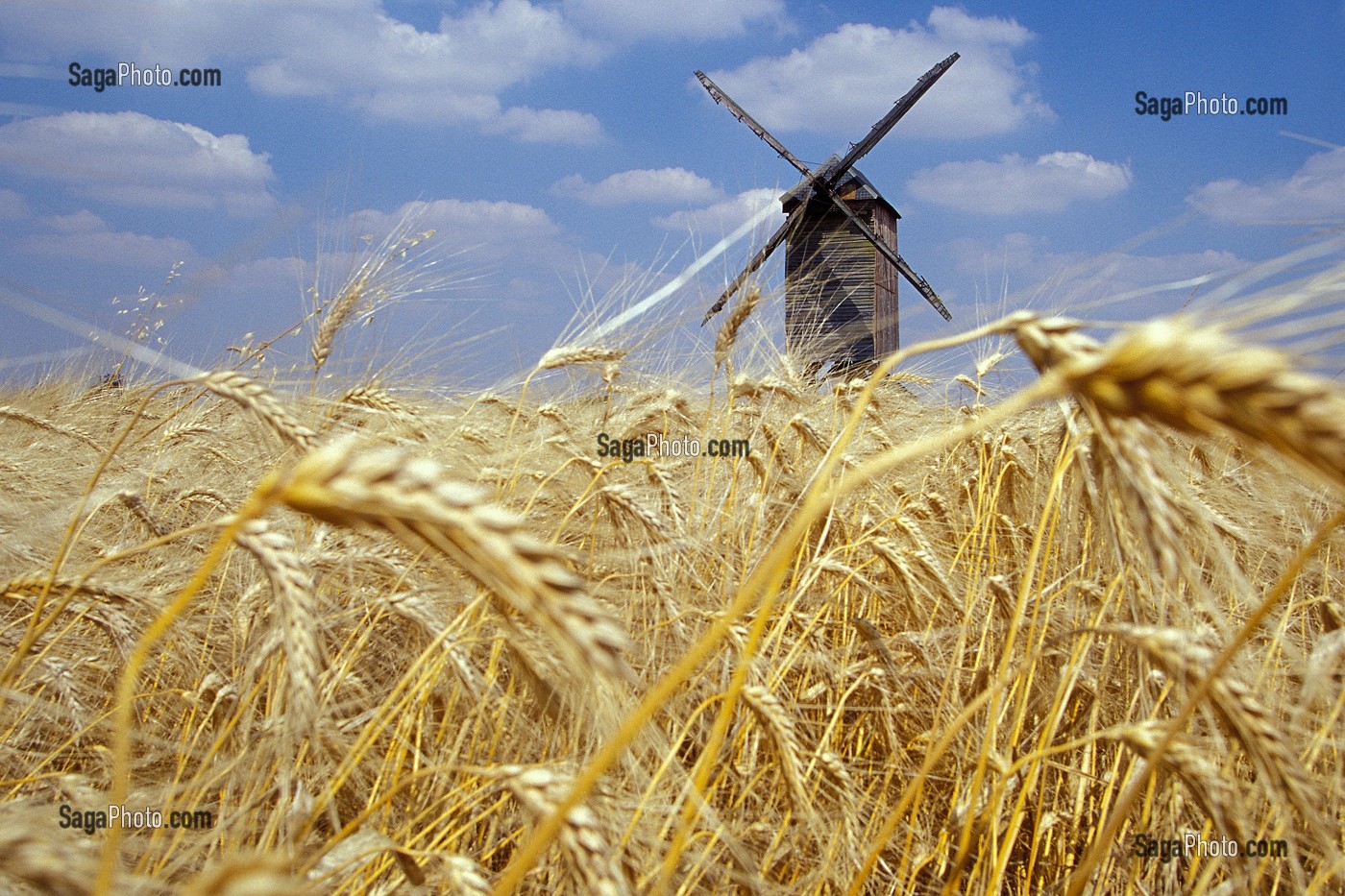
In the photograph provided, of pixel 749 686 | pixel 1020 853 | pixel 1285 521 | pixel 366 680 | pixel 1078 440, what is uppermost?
pixel 1078 440

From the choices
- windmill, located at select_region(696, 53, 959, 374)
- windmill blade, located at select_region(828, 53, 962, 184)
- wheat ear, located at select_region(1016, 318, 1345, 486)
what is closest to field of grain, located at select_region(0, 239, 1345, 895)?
wheat ear, located at select_region(1016, 318, 1345, 486)

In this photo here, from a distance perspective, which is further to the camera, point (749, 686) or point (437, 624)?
point (437, 624)

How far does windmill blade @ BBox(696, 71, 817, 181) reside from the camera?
18812mm

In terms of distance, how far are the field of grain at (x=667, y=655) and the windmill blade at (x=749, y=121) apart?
16772 millimetres

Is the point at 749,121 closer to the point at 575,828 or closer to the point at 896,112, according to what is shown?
the point at 896,112

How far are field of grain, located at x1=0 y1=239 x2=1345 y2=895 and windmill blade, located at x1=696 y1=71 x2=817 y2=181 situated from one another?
16772 mm

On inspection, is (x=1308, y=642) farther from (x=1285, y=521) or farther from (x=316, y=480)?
(x=316, y=480)

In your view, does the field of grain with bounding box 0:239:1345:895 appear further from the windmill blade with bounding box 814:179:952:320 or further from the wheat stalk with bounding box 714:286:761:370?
the windmill blade with bounding box 814:179:952:320

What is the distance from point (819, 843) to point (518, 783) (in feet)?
2.34

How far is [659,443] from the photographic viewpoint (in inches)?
120

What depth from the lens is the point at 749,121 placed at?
1928cm

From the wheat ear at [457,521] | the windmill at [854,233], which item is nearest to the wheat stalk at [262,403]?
the wheat ear at [457,521]

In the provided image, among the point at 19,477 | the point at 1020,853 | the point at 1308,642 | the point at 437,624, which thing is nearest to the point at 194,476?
the point at 19,477

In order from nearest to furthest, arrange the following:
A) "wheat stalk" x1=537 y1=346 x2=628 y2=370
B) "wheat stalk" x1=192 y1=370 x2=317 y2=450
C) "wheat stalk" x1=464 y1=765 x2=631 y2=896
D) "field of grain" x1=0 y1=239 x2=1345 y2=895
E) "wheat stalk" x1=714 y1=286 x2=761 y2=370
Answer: "field of grain" x1=0 y1=239 x2=1345 y2=895 → "wheat stalk" x1=464 y1=765 x2=631 y2=896 → "wheat stalk" x1=192 y1=370 x2=317 y2=450 → "wheat stalk" x1=537 y1=346 x2=628 y2=370 → "wheat stalk" x1=714 y1=286 x2=761 y2=370
